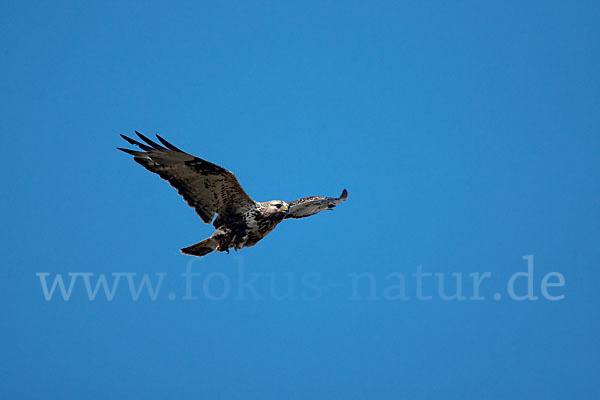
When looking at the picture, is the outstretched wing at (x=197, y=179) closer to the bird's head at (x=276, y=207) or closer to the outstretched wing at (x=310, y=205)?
the bird's head at (x=276, y=207)

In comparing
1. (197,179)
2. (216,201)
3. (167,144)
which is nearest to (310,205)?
(216,201)

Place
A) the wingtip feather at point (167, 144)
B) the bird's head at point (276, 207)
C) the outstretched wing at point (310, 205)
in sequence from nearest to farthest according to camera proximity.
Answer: the wingtip feather at point (167, 144) < the bird's head at point (276, 207) < the outstretched wing at point (310, 205)

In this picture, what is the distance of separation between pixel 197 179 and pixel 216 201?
17.0 inches

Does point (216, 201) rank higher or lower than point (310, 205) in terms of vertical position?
lower

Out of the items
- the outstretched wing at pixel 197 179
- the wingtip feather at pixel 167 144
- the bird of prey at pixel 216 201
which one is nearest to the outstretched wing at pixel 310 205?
the bird of prey at pixel 216 201

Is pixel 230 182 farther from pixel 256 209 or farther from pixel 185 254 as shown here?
pixel 185 254

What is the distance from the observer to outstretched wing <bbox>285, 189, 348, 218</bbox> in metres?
10.2

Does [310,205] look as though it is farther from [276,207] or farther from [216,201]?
[216,201]

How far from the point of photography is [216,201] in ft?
31.1

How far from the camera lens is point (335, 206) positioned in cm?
1063

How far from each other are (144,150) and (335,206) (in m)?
3.18

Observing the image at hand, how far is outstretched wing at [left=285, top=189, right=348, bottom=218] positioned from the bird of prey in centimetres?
33

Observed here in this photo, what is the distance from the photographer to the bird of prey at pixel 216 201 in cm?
901

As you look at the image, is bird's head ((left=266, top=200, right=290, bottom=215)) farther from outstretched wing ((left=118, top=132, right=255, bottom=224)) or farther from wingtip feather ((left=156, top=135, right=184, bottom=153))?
wingtip feather ((left=156, top=135, right=184, bottom=153))
